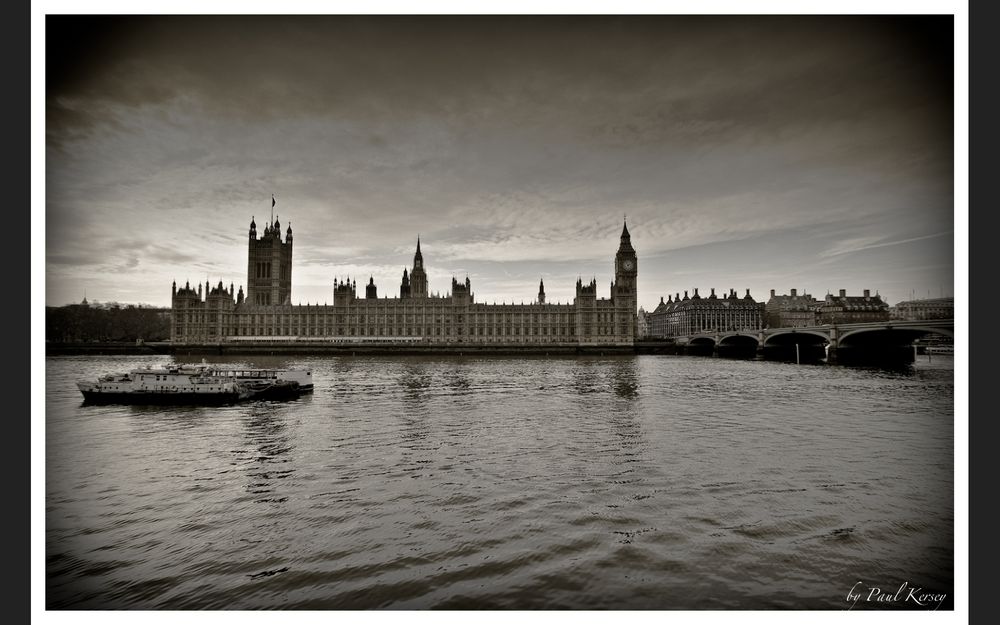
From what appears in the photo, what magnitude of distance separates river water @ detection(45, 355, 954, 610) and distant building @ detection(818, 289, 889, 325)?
327 ft

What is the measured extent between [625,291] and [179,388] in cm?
8327

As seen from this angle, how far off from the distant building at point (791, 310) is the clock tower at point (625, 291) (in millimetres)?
39648

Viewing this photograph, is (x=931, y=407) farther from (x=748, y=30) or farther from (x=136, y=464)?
(x=136, y=464)

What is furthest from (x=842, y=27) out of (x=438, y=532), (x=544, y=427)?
(x=544, y=427)

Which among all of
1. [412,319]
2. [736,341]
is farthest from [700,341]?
[412,319]

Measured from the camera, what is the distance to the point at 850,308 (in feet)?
357

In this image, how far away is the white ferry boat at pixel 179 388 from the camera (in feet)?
72.6

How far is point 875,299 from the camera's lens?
11150 cm

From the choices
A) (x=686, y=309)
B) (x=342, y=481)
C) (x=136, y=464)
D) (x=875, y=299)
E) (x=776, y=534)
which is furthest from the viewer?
(x=686, y=309)

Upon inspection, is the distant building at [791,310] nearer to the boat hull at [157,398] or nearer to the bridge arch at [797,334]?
the bridge arch at [797,334]

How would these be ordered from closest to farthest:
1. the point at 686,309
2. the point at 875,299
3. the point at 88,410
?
the point at 88,410 → the point at 875,299 → the point at 686,309

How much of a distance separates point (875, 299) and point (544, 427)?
404 feet

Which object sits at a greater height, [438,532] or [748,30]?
[748,30]

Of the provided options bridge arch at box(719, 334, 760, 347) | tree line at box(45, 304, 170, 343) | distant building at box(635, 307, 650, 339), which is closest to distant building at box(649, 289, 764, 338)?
distant building at box(635, 307, 650, 339)
